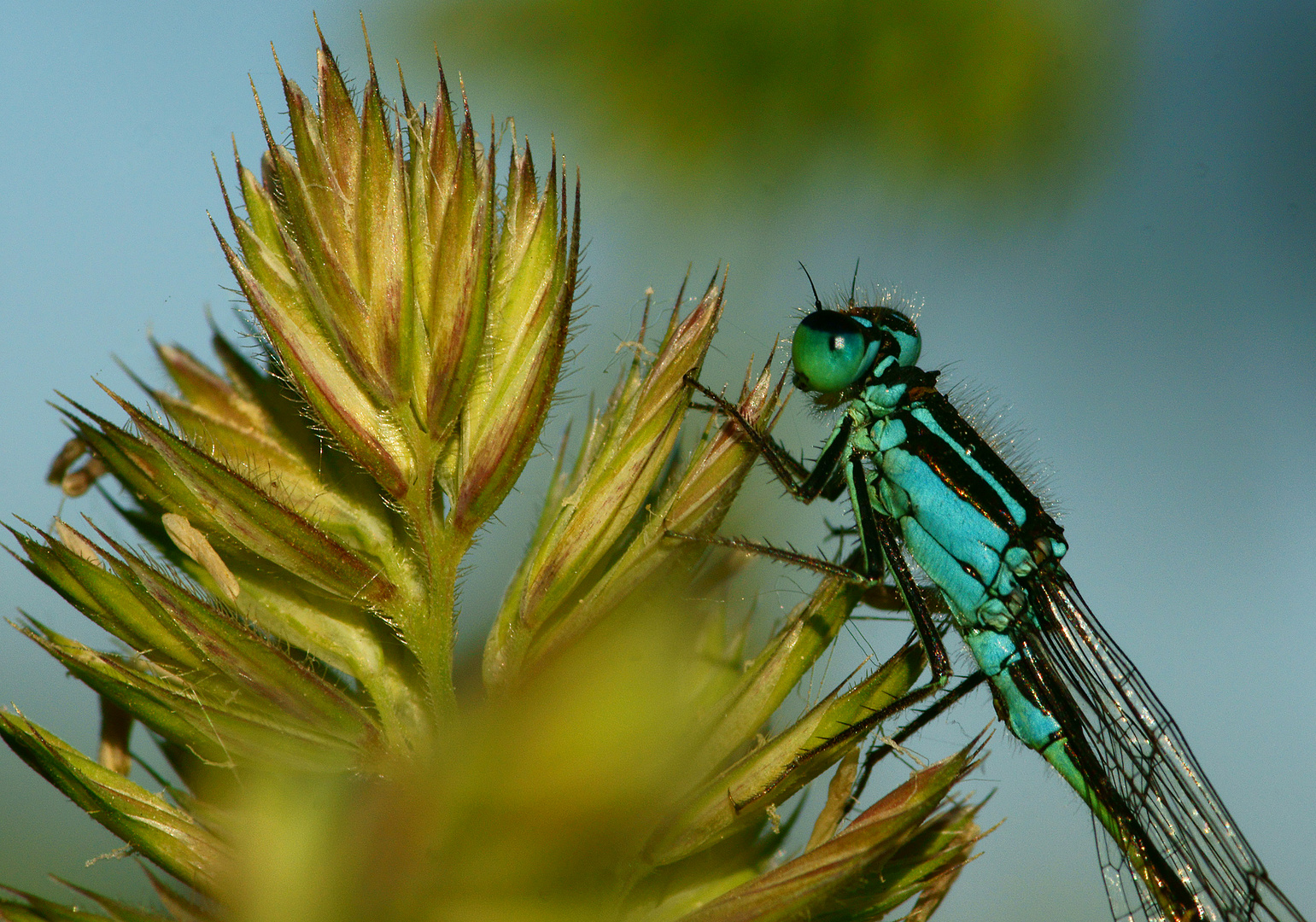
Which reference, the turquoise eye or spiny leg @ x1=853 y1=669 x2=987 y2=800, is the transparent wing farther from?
the turquoise eye

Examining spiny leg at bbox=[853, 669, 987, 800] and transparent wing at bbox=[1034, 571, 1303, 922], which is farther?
transparent wing at bbox=[1034, 571, 1303, 922]

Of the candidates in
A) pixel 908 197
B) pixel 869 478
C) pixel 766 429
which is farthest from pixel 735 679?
pixel 908 197

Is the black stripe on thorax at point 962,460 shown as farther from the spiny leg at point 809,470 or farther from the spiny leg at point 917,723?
the spiny leg at point 917,723

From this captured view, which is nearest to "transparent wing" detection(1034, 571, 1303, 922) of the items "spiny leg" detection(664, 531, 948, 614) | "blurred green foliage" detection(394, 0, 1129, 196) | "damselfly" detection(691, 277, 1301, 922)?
"damselfly" detection(691, 277, 1301, 922)

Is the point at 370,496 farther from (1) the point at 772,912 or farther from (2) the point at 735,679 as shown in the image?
(1) the point at 772,912

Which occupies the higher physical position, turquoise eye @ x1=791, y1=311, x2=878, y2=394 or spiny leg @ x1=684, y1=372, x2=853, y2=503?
turquoise eye @ x1=791, y1=311, x2=878, y2=394

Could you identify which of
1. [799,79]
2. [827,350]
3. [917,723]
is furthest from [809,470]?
[799,79]

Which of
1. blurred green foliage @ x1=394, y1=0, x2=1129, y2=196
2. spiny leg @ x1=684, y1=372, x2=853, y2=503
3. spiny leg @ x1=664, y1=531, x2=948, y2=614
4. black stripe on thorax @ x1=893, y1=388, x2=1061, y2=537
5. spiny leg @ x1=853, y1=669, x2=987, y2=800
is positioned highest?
blurred green foliage @ x1=394, y1=0, x2=1129, y2=196

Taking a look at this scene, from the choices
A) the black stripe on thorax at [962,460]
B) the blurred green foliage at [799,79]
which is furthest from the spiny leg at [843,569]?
the blurred green foliage at [799,79]
